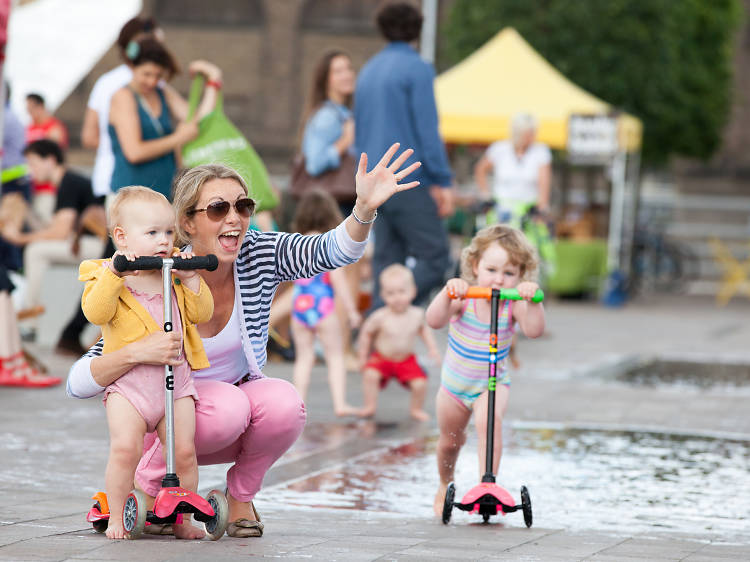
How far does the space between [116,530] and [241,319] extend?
33.2 inches

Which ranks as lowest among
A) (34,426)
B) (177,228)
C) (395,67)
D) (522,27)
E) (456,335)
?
(34,426)

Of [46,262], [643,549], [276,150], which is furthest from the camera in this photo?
[276,150]

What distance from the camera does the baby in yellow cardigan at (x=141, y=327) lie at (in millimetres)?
4422

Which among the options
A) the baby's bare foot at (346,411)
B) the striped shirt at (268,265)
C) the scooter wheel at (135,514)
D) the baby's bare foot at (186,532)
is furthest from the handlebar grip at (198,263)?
the baby's bare foot at (346,411)

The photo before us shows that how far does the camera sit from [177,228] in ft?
15.7

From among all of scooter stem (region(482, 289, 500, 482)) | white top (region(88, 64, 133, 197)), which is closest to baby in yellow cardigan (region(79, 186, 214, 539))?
scooter stem (region(482, 289, 500, 482))

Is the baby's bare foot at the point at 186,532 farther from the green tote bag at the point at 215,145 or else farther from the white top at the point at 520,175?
the white top at the point at 520,175

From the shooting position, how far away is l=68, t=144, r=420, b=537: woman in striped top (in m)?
4.63

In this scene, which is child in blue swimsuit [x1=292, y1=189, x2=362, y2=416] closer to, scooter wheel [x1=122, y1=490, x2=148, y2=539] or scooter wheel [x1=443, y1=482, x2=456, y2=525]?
scooter wheel [x1=443, y1=482, x2=456, y2=525]

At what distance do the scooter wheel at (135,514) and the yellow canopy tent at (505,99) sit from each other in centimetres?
1363

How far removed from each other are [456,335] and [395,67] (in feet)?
12.7

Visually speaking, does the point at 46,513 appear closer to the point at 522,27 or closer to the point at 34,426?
the point at 34,426

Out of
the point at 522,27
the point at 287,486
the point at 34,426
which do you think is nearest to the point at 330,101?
the point at 34,426

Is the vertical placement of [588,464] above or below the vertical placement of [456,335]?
below
